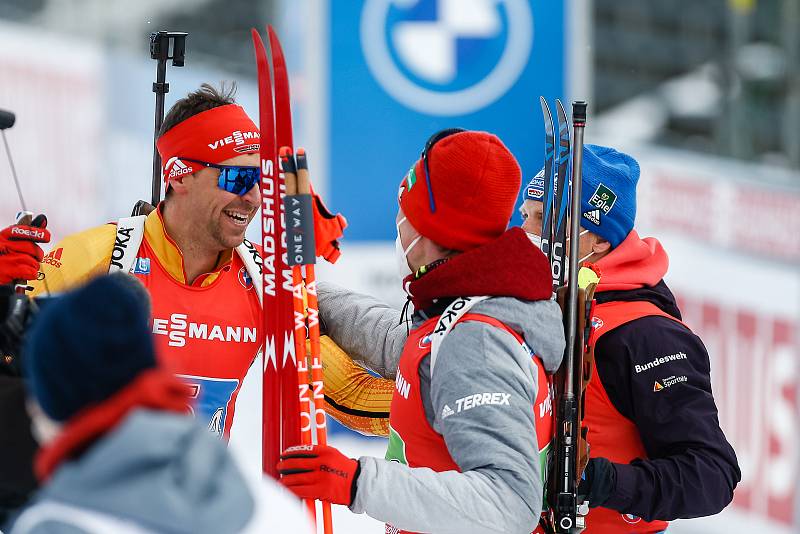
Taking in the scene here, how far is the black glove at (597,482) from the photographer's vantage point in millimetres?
2619

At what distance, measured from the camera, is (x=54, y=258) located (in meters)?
3.05

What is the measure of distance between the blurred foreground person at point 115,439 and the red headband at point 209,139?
1.71 metres

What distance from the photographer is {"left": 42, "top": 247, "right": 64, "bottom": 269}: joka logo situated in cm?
304

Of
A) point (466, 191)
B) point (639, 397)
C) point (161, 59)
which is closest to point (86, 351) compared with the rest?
point (466, 191)

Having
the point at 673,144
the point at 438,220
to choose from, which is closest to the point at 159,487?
the point at 438,220

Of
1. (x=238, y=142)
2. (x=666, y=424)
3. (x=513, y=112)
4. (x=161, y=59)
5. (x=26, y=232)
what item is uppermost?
(x=161, y=59)

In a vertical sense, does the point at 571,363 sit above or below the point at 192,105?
below

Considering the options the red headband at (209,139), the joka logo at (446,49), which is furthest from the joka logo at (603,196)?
the joka logo at (446,49)

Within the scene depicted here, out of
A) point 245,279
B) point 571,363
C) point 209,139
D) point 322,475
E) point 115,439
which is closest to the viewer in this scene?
point 115,439

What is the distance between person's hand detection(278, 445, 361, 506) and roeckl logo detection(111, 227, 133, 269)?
105 centimetres

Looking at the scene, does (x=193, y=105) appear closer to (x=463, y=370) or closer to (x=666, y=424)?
(x=463, y=370)

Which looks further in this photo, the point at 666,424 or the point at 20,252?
the point at 20,252

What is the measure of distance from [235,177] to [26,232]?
0.56m

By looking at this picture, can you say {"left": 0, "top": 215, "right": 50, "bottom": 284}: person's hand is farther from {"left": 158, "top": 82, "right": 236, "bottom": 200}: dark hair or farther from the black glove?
the black glove
